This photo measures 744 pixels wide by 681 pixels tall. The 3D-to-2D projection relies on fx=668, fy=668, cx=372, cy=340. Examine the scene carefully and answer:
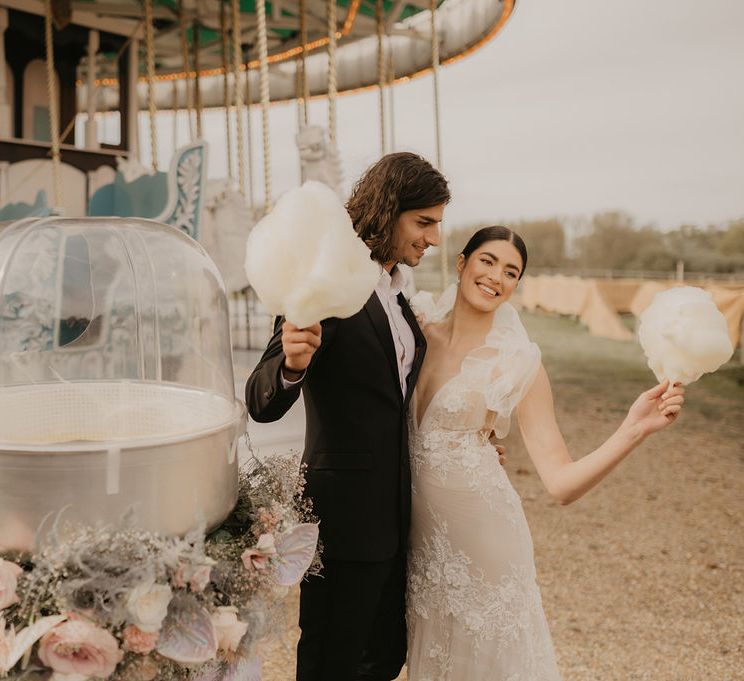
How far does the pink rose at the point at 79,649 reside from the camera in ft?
3.30

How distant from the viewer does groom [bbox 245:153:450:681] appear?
1721 millimetres

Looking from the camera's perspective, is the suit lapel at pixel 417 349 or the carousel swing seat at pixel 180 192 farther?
the carousel swing seat at pixel 180 192

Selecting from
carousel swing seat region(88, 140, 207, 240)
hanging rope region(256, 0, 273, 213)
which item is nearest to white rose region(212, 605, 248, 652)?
hanging rope region(256, 0, 273, 213)

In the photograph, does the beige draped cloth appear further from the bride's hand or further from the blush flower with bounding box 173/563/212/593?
the blush flower with bounding box 173/563/212/593

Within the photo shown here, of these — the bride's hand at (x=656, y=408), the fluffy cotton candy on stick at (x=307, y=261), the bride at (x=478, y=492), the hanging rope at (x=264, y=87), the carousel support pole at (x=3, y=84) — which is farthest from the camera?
the carousel support pole at (x=3, y=84)

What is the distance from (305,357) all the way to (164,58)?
706 centimetres

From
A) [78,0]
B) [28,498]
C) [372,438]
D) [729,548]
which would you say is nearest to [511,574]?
[372,438]

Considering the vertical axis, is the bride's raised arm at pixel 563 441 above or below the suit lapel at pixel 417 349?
below

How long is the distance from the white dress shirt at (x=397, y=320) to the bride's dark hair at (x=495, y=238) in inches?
10.1

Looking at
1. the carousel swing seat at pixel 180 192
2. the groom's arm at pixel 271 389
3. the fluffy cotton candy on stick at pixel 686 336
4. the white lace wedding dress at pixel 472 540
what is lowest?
the white lace wedding dress at pixel 472 540

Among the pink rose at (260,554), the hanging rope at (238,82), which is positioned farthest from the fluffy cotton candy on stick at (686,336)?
the hanging rope at (238,82)

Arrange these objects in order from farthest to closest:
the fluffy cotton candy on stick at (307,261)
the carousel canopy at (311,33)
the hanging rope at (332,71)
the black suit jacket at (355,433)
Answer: the carousel canopy at (311,33)
the hanging rope at (332,71)
the black suit jacket at (355,433)
the fluffy cotton candy on stick at (307,261)

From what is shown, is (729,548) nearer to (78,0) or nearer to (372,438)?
(372,438)

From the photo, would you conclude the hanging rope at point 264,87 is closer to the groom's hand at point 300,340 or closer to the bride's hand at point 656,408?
the groom's hand at point 300,340
